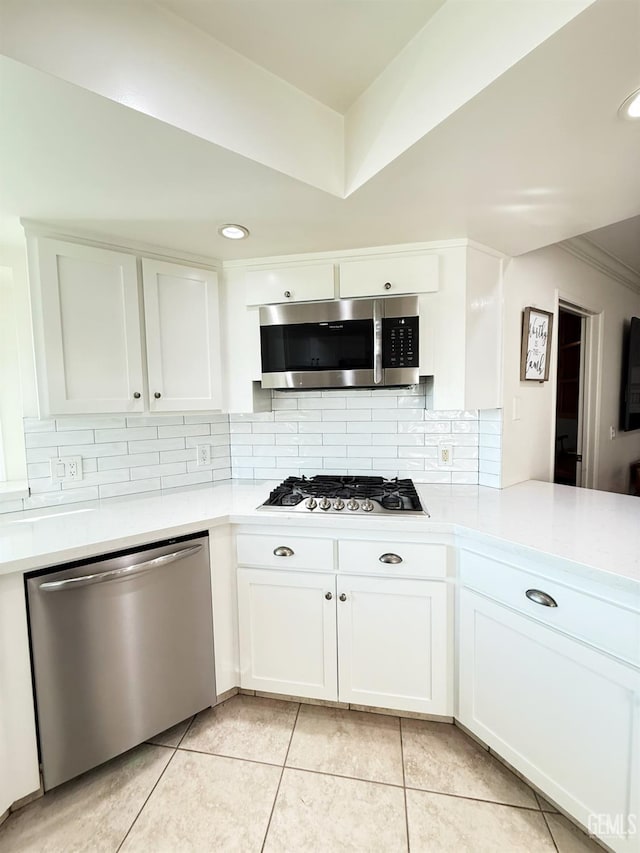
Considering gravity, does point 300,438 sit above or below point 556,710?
above

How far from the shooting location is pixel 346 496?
170 centimetres

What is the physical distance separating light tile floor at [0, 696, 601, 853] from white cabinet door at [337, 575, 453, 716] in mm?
163

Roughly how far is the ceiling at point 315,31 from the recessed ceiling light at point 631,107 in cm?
52

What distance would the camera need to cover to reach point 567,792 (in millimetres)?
1109

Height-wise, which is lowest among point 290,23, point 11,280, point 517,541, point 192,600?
point 192,600

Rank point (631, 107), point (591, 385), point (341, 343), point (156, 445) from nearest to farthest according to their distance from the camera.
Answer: point (631, 107)
point (341, 343)
point (156, 445)
point (591, 385)

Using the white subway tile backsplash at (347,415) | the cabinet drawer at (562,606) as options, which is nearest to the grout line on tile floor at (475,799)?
the cabinet drawer at (562,606)

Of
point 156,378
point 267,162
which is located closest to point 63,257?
point 156,378

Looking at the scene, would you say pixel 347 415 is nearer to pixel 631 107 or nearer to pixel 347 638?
pixel 347 638

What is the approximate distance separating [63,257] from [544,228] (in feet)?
6.84

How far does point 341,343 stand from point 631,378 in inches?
96.5

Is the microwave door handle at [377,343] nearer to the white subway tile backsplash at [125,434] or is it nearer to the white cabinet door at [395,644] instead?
the white cabinet door at [395,644]

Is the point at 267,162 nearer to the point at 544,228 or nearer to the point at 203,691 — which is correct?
the point at 544,228

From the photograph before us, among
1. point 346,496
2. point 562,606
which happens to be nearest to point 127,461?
point 346,496
